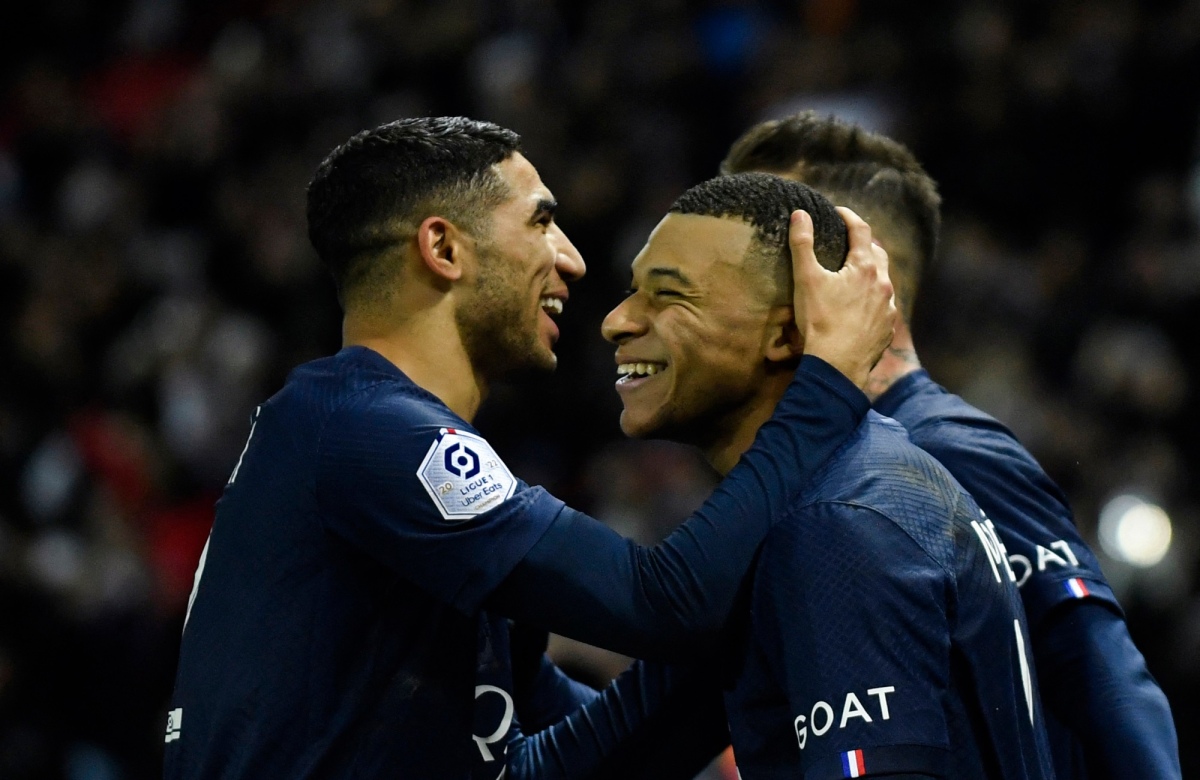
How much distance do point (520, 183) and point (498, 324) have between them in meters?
0.32

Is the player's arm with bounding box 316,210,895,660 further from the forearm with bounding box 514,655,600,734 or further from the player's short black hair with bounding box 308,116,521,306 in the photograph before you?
the forearm with bounding box 514,655,600,734

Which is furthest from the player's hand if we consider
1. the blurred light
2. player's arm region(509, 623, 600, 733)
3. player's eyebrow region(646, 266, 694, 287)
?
the blurred light

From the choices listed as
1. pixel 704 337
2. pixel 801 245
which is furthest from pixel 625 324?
pixel 801 245

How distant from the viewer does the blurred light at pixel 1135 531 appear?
6844 millimetres

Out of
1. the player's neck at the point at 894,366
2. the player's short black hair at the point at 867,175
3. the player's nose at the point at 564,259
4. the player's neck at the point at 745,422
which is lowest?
the player's neck at the point at 745,422

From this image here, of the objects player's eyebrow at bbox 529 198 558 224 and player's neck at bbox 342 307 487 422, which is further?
player's eyebrow at bbox 529 198 558 224

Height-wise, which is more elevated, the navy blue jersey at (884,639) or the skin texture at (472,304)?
the skin texture at (472,304)

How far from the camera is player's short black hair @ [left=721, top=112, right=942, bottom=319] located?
4004mm

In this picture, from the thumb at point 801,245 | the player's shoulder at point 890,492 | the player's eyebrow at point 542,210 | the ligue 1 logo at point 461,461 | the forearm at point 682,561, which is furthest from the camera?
the player's eyebrow at point 542,210

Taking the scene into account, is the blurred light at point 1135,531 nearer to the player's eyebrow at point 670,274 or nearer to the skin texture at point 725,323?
the skin texture at point 725,323

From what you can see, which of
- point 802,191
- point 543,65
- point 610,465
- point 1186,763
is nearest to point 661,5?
point 543,65

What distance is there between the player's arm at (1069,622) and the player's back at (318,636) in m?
1.15

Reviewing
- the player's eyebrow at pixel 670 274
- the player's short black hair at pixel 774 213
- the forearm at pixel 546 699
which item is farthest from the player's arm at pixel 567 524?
the forearm at pixel 546 699

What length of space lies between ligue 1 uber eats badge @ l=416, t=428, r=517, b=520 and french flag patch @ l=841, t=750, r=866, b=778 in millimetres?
785
